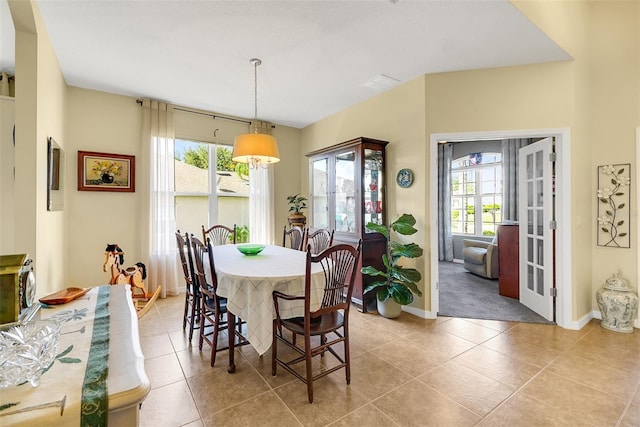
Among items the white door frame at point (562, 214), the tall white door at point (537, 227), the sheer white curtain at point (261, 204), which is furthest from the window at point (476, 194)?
the sheer white curtain at point (261, 204)

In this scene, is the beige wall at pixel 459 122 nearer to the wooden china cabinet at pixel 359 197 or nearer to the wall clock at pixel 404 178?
the wall clock at pixel 404 178

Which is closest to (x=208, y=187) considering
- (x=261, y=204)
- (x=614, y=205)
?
(x=261, y=204)

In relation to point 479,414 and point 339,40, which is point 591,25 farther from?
point 479,414

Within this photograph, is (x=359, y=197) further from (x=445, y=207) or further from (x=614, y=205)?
(x=445, y=207)

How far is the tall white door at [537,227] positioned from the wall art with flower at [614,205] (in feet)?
1.85

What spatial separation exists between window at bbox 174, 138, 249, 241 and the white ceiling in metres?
0.98

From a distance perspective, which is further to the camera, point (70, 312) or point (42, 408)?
point (70, 312)

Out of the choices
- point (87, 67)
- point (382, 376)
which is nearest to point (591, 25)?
point (382, 376)

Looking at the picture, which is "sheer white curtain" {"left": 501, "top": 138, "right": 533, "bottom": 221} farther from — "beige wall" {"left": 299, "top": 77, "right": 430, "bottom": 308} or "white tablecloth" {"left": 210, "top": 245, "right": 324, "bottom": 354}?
"white tablecloth" {"left": 210, "top": 245, "right": 324, "bottom": 354}

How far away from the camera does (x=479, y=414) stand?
1794mm

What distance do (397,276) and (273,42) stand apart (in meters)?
2.61

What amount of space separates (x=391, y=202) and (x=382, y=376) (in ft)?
6.82

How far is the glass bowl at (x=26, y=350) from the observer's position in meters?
0.73

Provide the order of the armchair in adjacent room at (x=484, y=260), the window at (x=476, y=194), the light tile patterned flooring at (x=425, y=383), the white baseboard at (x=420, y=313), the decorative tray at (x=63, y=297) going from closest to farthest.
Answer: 1. the decorative tray at (x=63, y=297)
2. the light tile patterned flooring at (x=425, y=383)
3. the white baseboard at (x=420, y=313)
4. the armchair in adjacent room at (x=484, y=260)
5. the window at (x=476, y=194)
